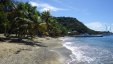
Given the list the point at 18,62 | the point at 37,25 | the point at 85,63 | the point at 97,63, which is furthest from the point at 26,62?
the point at 37,25

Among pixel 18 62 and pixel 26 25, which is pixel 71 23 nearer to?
pixel 26 25

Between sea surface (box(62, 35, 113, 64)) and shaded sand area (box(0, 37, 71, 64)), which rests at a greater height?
shaded sand area (box(0, 37, 71, 64))

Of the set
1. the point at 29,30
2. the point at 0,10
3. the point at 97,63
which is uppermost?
the point at 0,10

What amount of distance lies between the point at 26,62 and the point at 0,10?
55.5 feet

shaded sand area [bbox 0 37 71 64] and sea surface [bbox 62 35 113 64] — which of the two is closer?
shaded sand area [bbox 0 37 71 64]

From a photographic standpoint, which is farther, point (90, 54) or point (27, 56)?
point (90, 54)

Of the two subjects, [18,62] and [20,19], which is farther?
[20,19]

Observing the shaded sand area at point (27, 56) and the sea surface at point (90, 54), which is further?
the sea surface at point (90, 54)

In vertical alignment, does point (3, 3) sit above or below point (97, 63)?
above

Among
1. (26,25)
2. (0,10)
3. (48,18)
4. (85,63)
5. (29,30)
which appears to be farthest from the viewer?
(48,18)

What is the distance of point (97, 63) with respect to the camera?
19.9 metres

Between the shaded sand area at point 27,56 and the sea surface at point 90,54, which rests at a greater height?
the shaded sand area at point 27,56

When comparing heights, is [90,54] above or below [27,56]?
below

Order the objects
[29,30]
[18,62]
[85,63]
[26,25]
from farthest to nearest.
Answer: [29,30], [26,25], [85,63], [18,62]
